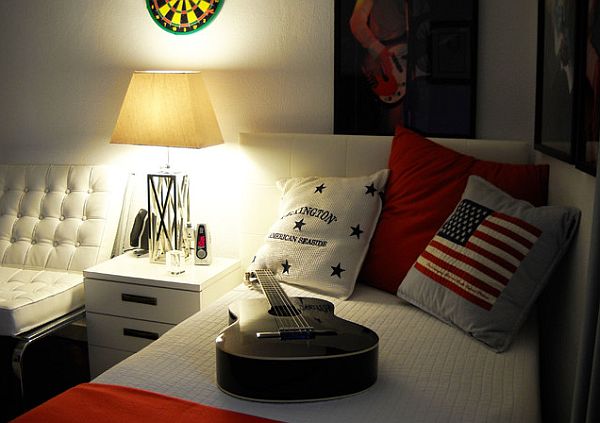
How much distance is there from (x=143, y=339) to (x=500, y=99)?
5.34 feet

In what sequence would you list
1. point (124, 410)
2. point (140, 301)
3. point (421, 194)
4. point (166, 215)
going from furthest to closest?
point (166, 215)
point (140, 301)
point (421, 194)
point (124, 410)

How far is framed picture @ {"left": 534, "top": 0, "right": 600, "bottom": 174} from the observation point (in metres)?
1.52

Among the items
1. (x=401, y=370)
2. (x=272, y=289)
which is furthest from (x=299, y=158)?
(x=401, y=370)

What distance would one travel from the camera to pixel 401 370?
1.66m

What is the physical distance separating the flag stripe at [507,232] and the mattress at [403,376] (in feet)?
0.85

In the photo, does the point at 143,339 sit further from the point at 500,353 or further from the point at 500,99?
the point at 500,99

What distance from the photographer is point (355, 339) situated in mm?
1626

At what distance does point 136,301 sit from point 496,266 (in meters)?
1.38

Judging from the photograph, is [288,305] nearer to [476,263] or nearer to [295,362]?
[295,362]

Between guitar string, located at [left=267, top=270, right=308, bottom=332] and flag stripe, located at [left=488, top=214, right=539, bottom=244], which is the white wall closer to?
flag stripe, located at [left=488, top=214, right=539, bottom=244]

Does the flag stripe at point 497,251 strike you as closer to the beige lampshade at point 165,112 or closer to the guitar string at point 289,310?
the guitar string at point 289,310

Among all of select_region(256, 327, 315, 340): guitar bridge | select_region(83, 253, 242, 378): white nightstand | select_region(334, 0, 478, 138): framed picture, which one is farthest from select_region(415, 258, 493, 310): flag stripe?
select_region(83, 253, 242, 378): white nightstand

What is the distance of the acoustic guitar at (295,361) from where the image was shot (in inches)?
59.0

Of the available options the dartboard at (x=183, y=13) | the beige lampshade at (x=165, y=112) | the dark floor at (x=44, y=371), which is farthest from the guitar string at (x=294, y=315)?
the dartboard at (x=183, y=13)
